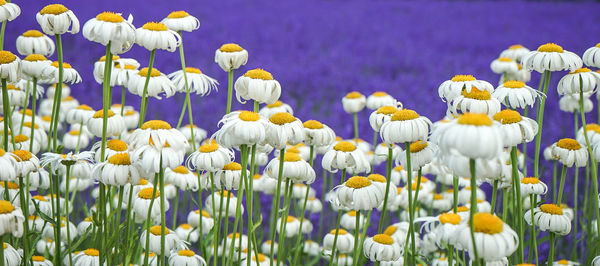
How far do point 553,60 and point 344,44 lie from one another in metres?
6.54

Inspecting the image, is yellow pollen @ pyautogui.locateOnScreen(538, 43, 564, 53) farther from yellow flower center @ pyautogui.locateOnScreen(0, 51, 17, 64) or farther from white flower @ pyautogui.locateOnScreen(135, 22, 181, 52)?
yellow flower center @ pyautogui.locateOnScreen(0, 51, 17, 64)

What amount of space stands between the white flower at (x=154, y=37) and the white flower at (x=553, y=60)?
2.99 ft

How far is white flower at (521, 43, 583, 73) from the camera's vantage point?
1598 millimetres

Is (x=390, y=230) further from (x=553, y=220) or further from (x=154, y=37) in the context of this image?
(x=154, y=37)

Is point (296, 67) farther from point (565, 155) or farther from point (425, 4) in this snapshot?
point (425, 4)

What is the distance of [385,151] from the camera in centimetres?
254

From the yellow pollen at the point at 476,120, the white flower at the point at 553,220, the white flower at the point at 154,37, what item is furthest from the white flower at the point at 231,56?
the white flower at the point at 553,220

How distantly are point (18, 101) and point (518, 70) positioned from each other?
6.61 feet

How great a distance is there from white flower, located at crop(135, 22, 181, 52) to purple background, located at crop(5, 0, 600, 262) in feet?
7.74

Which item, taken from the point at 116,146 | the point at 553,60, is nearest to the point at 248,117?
the point at 116,146

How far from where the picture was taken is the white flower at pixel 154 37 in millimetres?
1508

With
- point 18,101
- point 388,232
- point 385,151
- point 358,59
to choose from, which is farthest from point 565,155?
point 358,59

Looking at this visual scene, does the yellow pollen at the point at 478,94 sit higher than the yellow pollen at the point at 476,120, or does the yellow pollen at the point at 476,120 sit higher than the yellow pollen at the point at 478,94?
the yellow pollen at the point at 478,94

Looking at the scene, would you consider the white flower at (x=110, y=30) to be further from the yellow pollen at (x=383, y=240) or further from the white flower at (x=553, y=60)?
the white flower at (x=553, y=60)
